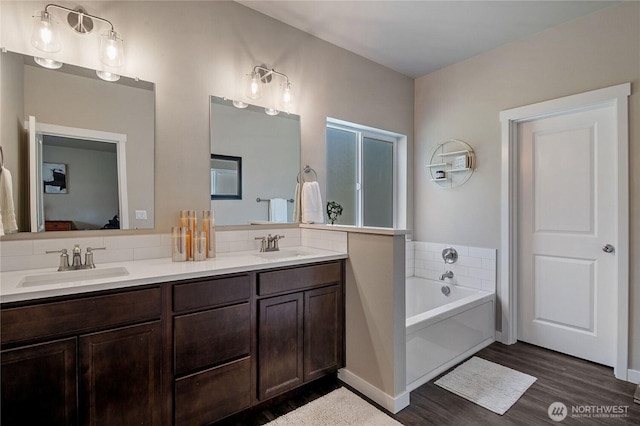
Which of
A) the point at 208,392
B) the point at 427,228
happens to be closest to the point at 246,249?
the point at 208,392

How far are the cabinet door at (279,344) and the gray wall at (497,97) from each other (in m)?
2.09

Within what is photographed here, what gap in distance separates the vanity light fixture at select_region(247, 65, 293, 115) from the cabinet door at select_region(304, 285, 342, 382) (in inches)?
59.5

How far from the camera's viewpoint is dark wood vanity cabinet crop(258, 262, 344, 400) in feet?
6.12

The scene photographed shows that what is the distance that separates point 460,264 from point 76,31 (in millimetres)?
3568

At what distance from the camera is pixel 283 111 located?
2.59 m

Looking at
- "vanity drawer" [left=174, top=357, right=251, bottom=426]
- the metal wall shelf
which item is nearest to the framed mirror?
"vanity drawer" [left=174, top=357, right=251, bottom=426]

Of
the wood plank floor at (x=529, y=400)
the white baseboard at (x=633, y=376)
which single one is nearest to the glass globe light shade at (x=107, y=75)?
the wood plank floor at (x=529, y=400)

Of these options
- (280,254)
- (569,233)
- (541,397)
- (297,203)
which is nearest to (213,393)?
(280,254)

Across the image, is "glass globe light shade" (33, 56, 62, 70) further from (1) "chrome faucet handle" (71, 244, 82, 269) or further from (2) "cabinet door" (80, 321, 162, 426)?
(2) "cabinet door" (80, 321, 162, 426)

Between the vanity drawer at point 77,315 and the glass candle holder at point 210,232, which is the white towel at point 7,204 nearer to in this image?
the vanity drawer at point 77,315

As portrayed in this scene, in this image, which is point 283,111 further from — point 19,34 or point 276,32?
point 19,34

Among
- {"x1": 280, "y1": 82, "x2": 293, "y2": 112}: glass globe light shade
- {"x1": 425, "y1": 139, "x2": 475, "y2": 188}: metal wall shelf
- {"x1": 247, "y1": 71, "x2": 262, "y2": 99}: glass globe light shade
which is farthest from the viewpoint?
{"x1": 425, "y1": 139, "x2": 475, "y2": 188}: metal wall shelf

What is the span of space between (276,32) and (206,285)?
2.09 meters

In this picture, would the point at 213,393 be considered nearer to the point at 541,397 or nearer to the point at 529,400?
the point at 529,400
